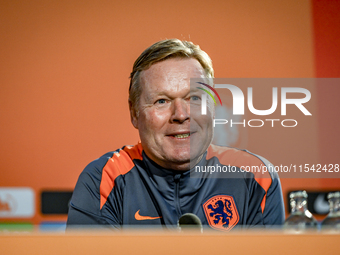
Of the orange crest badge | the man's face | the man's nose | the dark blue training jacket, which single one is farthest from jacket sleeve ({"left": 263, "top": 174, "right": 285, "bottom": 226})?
the man's nose

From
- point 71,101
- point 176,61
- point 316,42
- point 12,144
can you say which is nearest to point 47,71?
point 71,101

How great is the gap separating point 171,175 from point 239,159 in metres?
0.28

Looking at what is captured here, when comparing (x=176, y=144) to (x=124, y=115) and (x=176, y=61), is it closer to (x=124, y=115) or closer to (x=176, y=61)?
(x=176, y=61)

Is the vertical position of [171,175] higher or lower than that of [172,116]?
lower

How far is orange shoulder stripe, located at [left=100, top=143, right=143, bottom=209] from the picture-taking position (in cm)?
114

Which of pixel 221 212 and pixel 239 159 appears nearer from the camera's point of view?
pixel 221 212

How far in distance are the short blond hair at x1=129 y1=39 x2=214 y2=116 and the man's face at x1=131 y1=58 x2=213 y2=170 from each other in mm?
21

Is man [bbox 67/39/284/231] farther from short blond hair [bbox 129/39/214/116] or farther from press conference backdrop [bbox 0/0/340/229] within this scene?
press conference backdrop [bbox 0/0/340/229]

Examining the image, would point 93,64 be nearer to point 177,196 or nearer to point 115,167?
point 115,167

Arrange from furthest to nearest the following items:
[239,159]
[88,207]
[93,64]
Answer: [93,64] → [239,159] → [88,207]

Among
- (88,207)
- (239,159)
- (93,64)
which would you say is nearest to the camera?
(88,207)

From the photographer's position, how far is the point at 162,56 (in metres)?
1.21

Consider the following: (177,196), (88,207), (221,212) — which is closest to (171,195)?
(177,196)

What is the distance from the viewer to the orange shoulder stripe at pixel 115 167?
1.14 m
